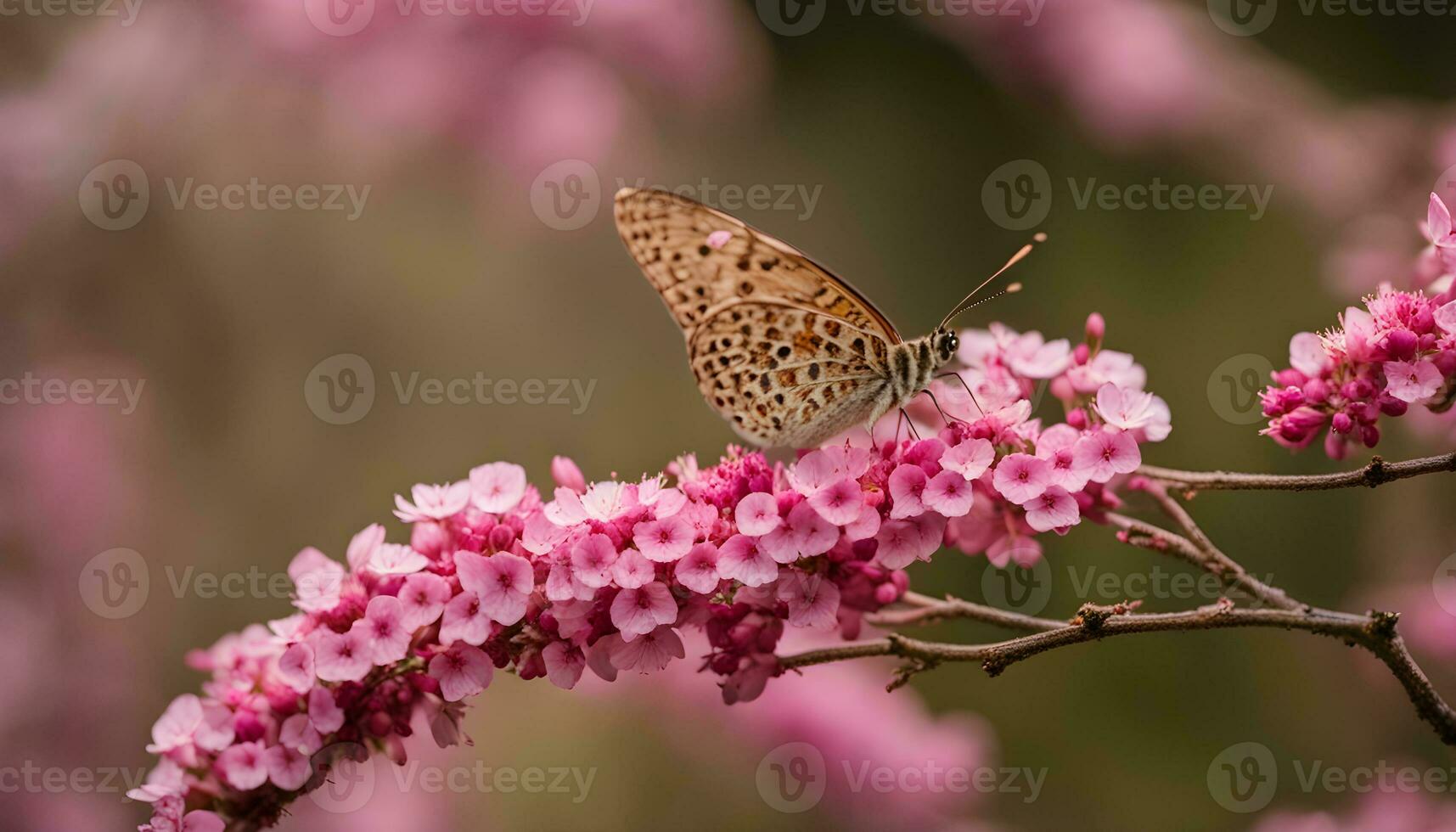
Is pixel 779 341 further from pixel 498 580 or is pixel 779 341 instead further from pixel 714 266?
pixel 498 580

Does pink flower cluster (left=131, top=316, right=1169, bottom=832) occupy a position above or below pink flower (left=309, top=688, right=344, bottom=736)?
above
